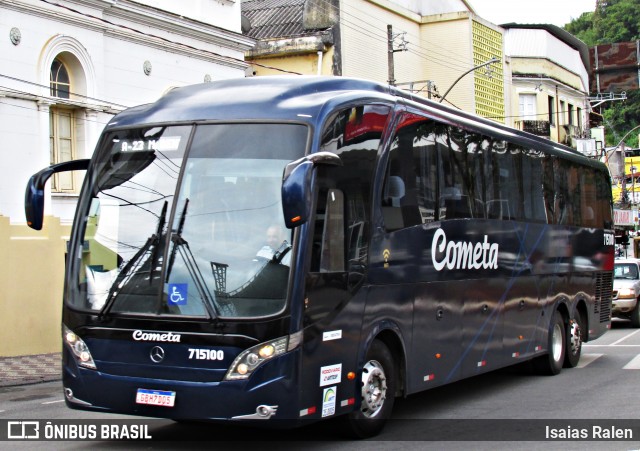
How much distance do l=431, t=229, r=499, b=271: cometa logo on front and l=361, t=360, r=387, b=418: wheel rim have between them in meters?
1.86

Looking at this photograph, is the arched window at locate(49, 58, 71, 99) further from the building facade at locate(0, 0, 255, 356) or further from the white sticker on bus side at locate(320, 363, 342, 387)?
the white sticker on bus side at locate(320, 363, 342, 387)

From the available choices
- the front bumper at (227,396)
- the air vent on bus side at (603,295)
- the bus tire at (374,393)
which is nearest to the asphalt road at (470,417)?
the bus tire at (374,393)

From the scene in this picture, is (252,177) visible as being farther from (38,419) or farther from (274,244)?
(38,419)

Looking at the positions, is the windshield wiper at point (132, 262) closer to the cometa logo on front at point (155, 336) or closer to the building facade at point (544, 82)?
the cometa logo on front at point (155, 336)

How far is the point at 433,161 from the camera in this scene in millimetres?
11312

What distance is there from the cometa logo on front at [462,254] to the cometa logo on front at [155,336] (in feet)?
12.3

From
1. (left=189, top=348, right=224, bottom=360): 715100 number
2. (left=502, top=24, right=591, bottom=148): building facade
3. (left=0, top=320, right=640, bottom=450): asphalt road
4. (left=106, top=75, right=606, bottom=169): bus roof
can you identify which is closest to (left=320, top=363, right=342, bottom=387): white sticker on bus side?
(left=0, top=320, right=640, bottom=450): asphalt road

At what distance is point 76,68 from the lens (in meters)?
21.1

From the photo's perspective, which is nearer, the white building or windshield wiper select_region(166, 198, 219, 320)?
windshield wiper select_region(166, 198, 219, 320)

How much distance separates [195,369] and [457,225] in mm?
4669

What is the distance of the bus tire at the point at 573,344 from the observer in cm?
1630

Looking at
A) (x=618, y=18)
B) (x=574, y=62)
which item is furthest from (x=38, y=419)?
(x=618, y=18)

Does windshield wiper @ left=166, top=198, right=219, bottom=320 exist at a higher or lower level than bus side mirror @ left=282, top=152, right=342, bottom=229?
lower

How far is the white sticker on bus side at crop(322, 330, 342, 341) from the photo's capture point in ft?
28.7
